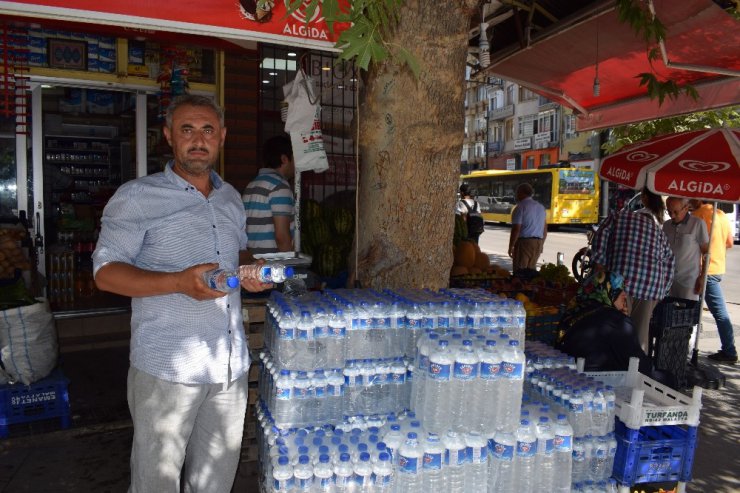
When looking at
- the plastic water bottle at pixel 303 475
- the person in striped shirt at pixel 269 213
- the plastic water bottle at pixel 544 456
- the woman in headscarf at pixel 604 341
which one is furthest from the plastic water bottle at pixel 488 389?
the person in striped shirt at pixel 269 213

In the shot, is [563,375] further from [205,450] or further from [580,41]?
[580,41]

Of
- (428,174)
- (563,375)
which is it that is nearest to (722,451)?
(563,375)

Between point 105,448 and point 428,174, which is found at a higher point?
point 428,174

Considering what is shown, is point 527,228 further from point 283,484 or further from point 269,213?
point 283,484

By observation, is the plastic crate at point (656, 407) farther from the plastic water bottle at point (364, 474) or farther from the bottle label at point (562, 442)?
the plastic water bottle at point (364, 474)

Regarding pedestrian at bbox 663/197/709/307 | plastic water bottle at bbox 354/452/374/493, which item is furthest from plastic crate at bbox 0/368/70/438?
pedestrian at bbox 663/197/709/307

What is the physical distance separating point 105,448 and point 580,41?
19.8ft

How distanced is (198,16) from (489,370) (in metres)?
2.73

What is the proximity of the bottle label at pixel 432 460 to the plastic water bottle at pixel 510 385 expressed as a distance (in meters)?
0.42

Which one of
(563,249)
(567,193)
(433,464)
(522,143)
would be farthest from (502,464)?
(522,143)

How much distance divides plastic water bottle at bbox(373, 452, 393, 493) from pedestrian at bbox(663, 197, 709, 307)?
6007 mm

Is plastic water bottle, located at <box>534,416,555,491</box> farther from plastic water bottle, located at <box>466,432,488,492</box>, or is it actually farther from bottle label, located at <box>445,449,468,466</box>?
bottle label, located at <box>445,449,468,466</box>

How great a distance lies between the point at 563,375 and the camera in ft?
11.1

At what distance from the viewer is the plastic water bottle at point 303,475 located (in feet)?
8.06
